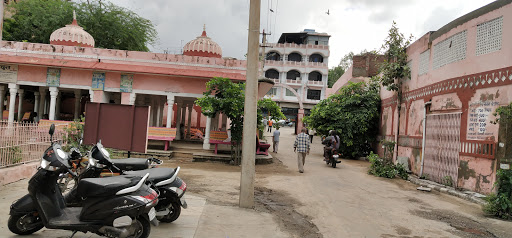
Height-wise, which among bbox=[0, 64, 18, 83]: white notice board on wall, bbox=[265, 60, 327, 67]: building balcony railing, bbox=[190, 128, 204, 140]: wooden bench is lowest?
bbox=[190, 128, 204, 140]: wooden bench

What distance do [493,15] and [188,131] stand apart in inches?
676

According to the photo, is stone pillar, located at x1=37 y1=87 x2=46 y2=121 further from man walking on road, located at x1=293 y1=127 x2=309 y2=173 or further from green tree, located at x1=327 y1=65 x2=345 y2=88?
green tree, located at x1=327 y1=65 x2=345 y2=88

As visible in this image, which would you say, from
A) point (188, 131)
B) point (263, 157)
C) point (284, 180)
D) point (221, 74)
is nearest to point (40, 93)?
point (188, 131)

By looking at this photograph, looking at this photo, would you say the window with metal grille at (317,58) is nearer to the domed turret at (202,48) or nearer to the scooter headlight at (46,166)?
the domed turret at (202,48)

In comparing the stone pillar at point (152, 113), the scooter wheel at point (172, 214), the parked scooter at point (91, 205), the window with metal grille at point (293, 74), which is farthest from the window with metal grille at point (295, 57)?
the parked scooter at point (91, 205)

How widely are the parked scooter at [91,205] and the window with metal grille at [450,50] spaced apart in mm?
9250

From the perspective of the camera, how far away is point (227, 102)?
1270cm

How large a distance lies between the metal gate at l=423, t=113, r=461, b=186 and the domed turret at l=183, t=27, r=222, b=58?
10101mm

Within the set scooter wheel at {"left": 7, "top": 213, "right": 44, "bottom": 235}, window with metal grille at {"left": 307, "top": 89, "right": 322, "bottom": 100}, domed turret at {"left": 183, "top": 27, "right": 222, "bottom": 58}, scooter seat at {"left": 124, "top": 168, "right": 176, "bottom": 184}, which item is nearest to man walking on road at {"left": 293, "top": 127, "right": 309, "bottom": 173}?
domed turret at {"left": 183, "top": 27, "right": 222, "bottom": 58}

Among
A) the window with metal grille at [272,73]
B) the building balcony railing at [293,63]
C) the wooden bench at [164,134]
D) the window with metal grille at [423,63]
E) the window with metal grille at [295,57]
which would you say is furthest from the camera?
the window with metal grille at [295,57]

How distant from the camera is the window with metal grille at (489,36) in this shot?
8.41 metres

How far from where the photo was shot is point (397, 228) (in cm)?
600

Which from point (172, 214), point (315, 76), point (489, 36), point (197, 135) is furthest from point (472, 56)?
point (315, 76)

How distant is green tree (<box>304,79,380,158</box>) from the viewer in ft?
58.6
